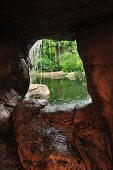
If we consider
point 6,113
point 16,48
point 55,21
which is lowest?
point 6,113

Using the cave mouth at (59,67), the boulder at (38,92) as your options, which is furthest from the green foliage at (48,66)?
the boulder at (38,92)

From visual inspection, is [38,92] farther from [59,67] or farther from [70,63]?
[59,67]

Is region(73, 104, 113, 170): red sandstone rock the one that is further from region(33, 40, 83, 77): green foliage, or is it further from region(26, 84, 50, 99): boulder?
region(33, 40, 83, 77): green foliage

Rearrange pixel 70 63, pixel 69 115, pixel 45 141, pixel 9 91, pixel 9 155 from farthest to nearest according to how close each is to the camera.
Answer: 1. pixel 70 63
2. pixel 9 91
3. pixel 69 115
4. pixel 9 155
5. pixel 45 141

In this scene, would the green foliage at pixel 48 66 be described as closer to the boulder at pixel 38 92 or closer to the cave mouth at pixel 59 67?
the cave mouth at pixel 59 67

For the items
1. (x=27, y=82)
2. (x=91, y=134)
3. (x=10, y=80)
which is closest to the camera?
(x=91, y=134)

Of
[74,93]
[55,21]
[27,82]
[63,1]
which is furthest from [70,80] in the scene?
[63,1]

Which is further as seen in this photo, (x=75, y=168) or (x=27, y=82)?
(x=27, y=82)

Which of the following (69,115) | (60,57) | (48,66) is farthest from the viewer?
(60,57)

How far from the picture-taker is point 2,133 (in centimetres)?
368

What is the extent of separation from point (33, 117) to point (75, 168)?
0.97 m

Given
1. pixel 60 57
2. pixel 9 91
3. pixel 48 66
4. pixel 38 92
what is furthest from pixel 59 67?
pixel 9 91

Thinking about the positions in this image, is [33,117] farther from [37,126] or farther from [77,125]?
[77,125]

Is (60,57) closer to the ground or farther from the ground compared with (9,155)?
farther from the ground
